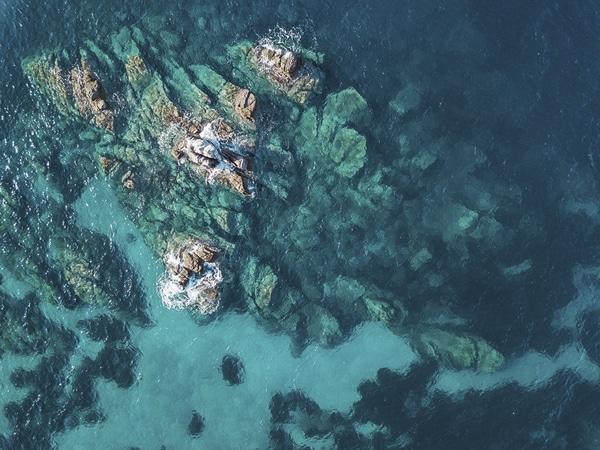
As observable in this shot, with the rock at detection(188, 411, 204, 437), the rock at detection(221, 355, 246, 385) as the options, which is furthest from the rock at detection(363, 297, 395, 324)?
the rock at detection(188, 411, 204, 437)

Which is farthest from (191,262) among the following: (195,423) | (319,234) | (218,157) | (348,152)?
(348,152)

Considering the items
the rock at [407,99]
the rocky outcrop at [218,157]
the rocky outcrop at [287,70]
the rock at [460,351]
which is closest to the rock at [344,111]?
the rocky outcrop at [287,70]

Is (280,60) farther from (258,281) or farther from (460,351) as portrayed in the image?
(460,351)

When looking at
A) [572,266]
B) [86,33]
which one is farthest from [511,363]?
[86,33]

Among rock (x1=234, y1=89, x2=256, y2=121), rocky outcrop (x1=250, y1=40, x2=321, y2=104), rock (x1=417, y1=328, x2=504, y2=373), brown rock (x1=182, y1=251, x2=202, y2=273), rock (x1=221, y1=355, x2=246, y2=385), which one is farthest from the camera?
rock (x1=221, y1=355, x2=246, y2=385)

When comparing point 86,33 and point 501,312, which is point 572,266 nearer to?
point 501,312

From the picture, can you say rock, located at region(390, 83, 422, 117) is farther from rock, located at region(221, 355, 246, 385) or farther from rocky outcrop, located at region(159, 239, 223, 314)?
rock, located at region(221, 355, 246, 385)
